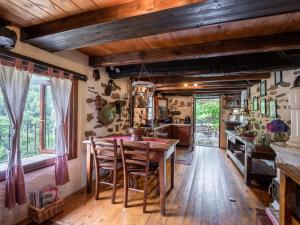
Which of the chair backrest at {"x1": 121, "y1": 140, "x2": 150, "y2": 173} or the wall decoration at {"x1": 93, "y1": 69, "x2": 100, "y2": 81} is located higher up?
the wall decoration at {"x1": 93, "y1": 69, "x2": 100, "y2": 81}

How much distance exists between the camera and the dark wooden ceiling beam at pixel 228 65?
2.76 metres

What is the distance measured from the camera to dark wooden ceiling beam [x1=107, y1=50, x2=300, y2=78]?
9.06 feet

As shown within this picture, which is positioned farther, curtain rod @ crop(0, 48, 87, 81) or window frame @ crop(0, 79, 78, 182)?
window frame @ crop(0, 79, 78, 182)

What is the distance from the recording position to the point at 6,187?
1.86 metres

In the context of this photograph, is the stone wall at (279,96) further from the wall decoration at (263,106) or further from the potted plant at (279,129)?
the potted plant at (279,129)

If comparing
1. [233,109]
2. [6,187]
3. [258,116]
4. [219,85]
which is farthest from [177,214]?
[233,109]

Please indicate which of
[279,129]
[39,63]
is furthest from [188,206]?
[39,63]

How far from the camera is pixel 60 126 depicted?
98.3 inches

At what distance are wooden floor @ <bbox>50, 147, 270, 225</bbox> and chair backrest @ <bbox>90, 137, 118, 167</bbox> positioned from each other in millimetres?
616

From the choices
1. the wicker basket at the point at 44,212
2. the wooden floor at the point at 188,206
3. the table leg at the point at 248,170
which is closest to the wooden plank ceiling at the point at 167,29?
the table leg at the point at 248,170

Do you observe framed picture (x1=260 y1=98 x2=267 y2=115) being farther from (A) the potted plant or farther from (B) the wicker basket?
(B) the wicker basket

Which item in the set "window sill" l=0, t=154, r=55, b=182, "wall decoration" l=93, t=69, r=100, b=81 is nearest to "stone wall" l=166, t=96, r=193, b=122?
"wall decoration" l=93, t=69, r=100, b=81

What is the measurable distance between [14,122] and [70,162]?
113 centimetres

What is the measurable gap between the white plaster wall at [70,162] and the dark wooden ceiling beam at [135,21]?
0.63ft
